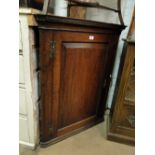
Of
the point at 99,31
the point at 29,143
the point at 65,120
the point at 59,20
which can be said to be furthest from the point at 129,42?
the point at 29,143

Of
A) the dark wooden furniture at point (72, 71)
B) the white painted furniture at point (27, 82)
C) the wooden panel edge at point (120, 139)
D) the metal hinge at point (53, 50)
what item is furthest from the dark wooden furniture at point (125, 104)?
the white painted furniture at point (27, 82)

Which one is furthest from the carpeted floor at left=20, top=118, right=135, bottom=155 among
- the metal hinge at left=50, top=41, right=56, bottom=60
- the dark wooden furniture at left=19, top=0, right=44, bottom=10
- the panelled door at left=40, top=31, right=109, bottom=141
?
the dark wooden furniture at left=19, top=0, right=44, bottom=10

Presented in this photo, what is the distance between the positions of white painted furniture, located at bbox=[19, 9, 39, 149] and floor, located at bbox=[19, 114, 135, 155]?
0.45 ft

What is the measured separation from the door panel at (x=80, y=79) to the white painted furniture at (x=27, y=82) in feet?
0.73

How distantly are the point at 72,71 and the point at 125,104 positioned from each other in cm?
58

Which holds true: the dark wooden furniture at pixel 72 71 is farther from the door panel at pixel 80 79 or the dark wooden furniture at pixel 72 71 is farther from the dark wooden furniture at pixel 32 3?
the dark wooden furniture at pixel 32 3

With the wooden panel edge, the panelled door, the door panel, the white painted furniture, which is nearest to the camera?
the white painted furniture

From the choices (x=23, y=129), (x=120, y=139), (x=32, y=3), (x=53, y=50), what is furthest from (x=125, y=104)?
(x=32, y=3)

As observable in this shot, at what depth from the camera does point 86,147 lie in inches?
54.9

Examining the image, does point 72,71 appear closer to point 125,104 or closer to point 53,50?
point 53,50

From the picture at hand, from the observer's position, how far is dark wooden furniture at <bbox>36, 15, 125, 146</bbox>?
3.44ft

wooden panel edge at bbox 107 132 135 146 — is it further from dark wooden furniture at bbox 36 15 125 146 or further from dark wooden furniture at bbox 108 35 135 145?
dark wooden furniture at bbox 36 15 125 146

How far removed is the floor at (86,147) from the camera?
4.29 ft
